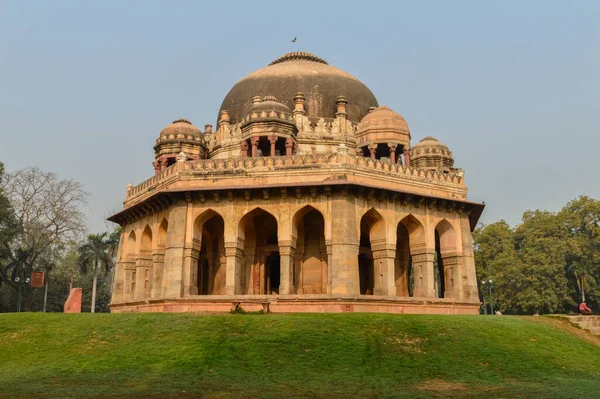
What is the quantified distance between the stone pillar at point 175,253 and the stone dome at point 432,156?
1216 centimetres

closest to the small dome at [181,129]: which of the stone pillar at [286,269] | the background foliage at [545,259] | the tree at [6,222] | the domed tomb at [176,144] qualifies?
the domed tomb at [176,144]

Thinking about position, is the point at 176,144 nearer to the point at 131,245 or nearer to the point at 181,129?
the point at 181,129

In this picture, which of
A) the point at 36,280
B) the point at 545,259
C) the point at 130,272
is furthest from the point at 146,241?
the point at 545,259

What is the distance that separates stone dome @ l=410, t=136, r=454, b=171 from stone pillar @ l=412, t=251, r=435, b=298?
245 inches

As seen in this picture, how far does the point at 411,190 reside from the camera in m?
22.9

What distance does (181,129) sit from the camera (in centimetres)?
2673

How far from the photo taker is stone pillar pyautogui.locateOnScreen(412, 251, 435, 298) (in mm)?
22328

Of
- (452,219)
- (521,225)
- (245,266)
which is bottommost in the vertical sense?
(245,266)

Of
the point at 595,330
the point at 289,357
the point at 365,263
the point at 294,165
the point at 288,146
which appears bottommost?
the point at 289,357

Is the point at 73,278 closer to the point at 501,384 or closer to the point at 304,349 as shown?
the point at 304,349

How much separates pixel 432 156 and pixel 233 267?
1206cm

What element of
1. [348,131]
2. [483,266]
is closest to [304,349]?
[348,131]

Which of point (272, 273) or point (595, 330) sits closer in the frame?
point (595, 330)

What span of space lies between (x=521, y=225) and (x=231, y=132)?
1148 inches
